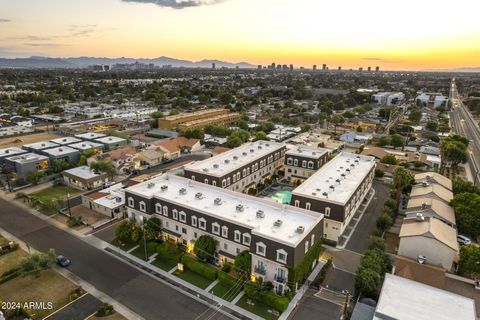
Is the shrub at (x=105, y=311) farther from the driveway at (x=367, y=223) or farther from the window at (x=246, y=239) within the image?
the driveway at (x=367, y=223)

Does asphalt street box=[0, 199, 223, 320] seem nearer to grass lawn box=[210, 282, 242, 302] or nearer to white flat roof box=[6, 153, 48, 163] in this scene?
grass lawn box=[210, 282, 242, 302]

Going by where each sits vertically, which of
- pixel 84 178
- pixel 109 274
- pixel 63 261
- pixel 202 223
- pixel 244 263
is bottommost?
pixel 109 274

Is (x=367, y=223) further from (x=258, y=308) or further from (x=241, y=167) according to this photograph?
(x=258, y=308)

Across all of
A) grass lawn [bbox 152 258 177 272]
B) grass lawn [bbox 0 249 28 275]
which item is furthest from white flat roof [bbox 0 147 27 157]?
grass lawn [bbox 152 258 177 272]

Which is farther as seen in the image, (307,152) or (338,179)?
(307,152)

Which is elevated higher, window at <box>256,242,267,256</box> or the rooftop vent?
window at <box>256,242,267,256</box>

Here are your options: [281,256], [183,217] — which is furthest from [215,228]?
[281,256]
